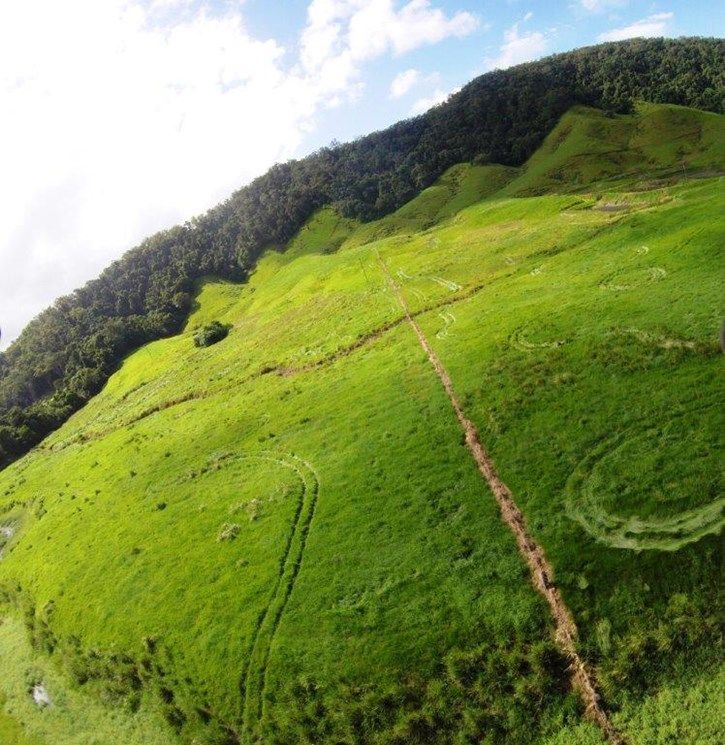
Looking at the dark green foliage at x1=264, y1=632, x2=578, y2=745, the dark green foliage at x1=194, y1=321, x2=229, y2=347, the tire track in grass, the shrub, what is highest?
the dark green foliage at x1=194, y1=321, x2=229, y2=347

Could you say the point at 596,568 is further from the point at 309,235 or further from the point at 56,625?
the point at 309,235

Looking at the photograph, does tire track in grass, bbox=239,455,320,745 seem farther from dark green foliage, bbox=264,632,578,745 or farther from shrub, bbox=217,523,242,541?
shrub, bbox=217,523,242,541

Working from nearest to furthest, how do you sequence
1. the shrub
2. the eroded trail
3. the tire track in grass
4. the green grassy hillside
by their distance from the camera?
the eroded trail
the green grassy hillside
the tire track in grass
the shrub

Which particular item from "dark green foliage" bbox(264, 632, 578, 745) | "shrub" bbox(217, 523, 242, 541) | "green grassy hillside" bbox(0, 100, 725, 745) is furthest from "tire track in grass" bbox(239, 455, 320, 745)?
"shrub" bbox(217, 523, 242, 541)

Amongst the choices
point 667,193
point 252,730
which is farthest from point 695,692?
point 667,193

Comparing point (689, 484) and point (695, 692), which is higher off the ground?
point (689, 484)

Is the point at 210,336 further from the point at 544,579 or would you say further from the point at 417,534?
the point at 544,579

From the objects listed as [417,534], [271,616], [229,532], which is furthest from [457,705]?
[229,532]
